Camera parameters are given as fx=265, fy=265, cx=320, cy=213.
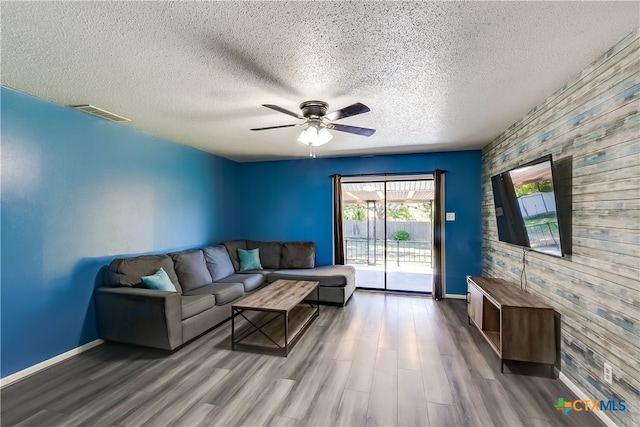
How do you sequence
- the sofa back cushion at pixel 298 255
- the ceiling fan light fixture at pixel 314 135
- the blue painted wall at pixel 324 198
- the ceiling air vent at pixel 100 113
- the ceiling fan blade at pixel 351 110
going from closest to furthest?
the ceiling fan blade at pixel 351 110 < the ceiling fan light fixture at pixel 314 135 < the ceiling air vent at pixel 100 113 < the blue painted wall at pixel 324 198 < the sofa back cushion at pixel 298 255

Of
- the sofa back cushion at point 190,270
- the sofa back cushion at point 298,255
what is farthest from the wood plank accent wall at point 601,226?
the sofa back cushion at point 190,270

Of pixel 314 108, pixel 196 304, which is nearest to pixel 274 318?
pixel 196 304

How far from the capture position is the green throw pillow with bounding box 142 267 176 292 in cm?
294

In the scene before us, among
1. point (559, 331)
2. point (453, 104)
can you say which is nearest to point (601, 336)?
point (559, 331)

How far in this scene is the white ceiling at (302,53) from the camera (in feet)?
4.69

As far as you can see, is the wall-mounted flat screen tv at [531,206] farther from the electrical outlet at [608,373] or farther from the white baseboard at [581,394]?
the white baseboard at [581,394]

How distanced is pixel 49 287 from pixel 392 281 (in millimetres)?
4905

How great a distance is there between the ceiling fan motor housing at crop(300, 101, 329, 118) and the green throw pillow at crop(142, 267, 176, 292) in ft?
8.01

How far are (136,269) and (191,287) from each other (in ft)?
2.38

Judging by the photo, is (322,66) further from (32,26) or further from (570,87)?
(570,87)

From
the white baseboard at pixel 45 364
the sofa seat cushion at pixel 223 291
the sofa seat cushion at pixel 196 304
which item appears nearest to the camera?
the white baseboard at pixel 45 364

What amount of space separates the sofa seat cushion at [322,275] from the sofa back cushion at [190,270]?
3.44ft

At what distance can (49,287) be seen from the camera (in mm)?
2492

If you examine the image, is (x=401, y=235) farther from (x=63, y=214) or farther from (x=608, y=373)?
(x=63, y=214)
